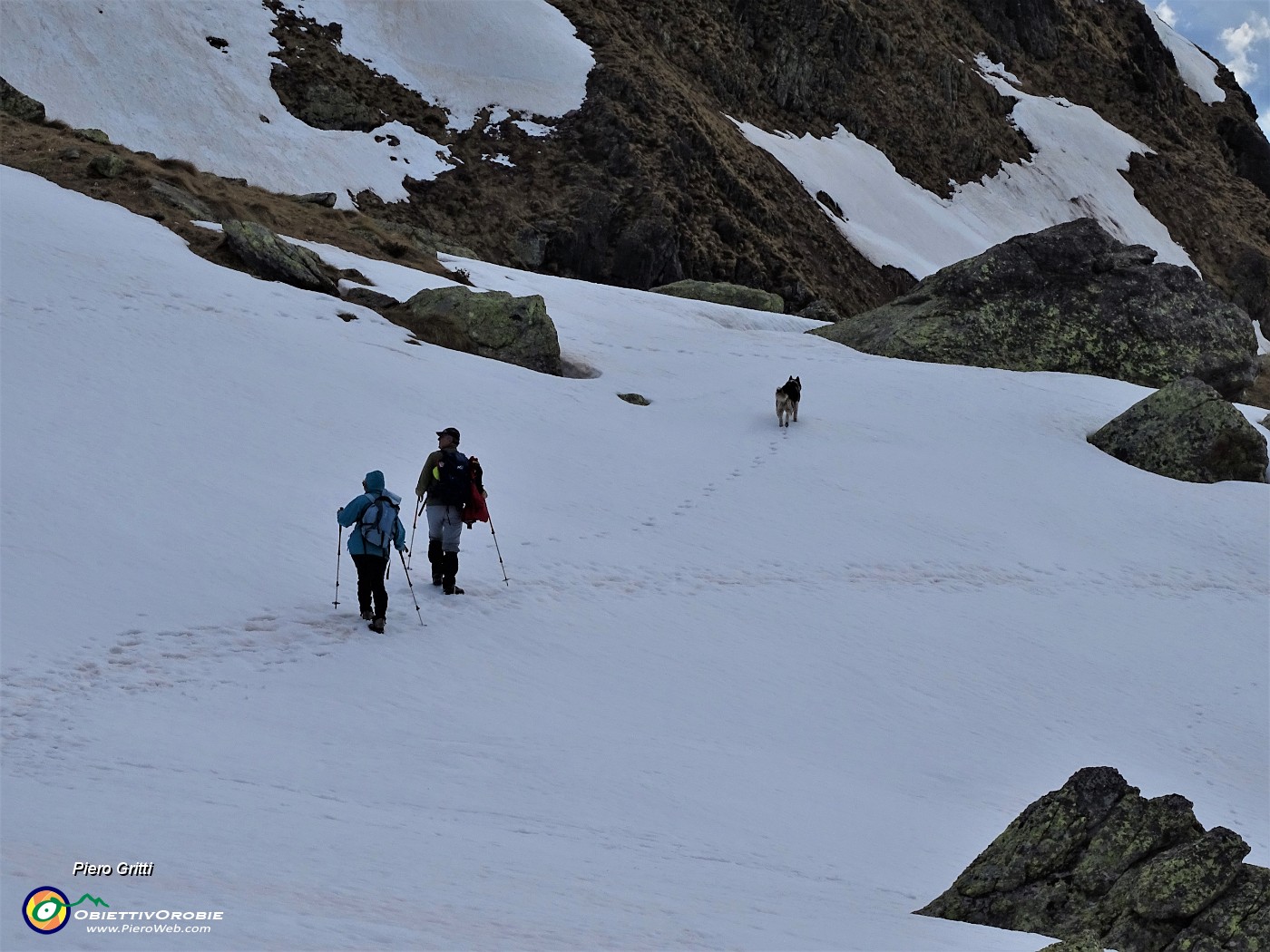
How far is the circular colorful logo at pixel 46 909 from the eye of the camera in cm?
490

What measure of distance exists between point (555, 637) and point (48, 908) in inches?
337

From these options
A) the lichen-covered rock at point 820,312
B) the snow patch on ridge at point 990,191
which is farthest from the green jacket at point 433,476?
the snow patch on ridge at point 990,191

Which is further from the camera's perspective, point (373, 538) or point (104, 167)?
point (104, 167)

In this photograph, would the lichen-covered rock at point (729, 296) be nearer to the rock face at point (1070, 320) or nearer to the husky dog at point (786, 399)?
the rock face at point (1070, 320)

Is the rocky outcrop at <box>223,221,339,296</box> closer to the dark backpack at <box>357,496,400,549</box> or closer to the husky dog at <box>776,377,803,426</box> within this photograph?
the husky dog at <box>776,377,803,426</box>

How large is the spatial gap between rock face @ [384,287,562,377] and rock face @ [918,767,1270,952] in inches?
787

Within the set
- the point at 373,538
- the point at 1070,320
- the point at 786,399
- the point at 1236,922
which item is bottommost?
the point at 1236,922

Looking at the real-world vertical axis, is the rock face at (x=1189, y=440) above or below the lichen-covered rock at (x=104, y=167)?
below

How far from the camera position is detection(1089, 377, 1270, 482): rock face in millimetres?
25500

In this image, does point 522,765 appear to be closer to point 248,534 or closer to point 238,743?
point 238,743

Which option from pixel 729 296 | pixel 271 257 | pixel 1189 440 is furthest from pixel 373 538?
pixel 729 296

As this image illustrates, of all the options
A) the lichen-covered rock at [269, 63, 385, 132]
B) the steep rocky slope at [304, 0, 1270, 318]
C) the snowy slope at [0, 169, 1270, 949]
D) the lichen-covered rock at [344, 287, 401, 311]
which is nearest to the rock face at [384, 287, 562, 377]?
the lichen-covered rock at [344, 287, 401, 311]

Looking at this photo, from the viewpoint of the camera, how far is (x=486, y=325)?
1075 inches

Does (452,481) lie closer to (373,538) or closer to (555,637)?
(373,538)
